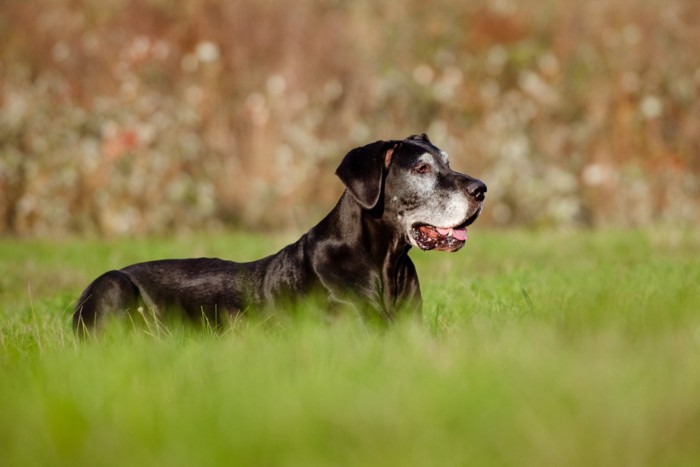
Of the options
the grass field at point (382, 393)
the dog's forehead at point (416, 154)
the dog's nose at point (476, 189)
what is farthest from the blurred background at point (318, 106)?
the grass field at point (382, 393)

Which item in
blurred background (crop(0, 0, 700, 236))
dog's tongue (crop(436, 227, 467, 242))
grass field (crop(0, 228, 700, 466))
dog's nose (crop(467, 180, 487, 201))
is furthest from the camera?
blurred background (crop(0, 0, 700, 236))

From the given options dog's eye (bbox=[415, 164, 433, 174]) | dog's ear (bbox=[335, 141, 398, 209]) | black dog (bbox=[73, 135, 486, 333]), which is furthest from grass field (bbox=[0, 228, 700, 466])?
dog's eye (bbox=[415, 164, 433, 174])

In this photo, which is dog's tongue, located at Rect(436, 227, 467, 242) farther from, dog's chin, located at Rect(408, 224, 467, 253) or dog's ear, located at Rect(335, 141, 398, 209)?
dog's ear, located at Rect(335, 141, 398, 209)

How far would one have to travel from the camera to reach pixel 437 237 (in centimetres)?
550

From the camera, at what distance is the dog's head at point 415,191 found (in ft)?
17.7

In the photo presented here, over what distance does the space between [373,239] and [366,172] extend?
0.38m

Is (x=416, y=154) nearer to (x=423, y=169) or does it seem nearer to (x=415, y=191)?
(x=423, y=169)

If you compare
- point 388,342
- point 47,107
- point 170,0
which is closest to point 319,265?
point 388,342

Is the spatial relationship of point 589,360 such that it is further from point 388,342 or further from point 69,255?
point 69,255

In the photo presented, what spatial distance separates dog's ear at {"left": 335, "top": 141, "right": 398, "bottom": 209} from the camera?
5387mm

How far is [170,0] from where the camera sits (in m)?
15.7

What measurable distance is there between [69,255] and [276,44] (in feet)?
18.9

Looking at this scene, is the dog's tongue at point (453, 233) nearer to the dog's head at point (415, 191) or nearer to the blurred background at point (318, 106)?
the dog's head at point (415, 191)

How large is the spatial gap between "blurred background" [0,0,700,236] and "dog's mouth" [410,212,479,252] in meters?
8.38
